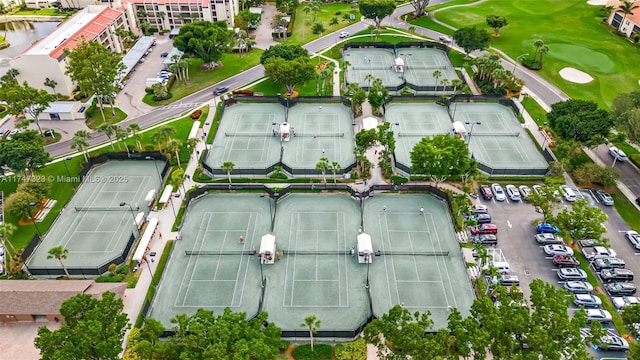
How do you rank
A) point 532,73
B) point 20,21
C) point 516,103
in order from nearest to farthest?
point 516,103 → point 532,73 → point 20,21

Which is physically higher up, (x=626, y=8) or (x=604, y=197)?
(x=626, y=8)

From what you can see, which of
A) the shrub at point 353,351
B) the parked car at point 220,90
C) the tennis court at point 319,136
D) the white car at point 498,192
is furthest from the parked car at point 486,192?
the parked car at point 220,90

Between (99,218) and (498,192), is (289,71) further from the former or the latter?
(498,192)

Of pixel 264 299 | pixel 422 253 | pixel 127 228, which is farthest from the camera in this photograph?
pixel 127 228

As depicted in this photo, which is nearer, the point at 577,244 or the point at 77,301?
the point at 77,301

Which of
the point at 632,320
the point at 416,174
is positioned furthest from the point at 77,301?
the point at 632,320

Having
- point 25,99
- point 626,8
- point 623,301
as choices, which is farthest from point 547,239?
point 626,8

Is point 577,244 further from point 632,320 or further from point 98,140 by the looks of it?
point 98,140
